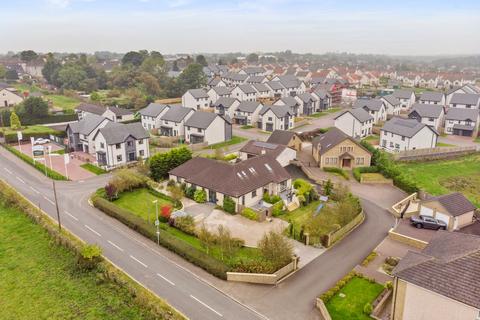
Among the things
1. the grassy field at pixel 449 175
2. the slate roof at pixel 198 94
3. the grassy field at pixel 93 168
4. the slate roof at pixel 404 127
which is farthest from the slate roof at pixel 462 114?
the grassy field at pixel 93 168

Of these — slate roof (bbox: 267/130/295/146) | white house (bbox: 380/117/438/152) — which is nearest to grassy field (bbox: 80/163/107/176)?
slate roof (bbox: 267/130/295/146)

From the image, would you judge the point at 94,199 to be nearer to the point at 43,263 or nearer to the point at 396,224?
the point at 43,263

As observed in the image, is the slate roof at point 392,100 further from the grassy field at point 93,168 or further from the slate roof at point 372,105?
the grassy field at point 93,168

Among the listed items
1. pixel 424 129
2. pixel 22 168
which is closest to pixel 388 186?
pixel 424 129

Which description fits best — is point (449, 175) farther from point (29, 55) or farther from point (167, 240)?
point (29, 55)

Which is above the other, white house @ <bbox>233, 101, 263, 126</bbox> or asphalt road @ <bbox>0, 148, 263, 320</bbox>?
white house @ <bbox>233, 101, 263, 126</bbox>

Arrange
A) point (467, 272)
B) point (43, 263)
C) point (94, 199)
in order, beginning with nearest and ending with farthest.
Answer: point (467, 272) → point (43, 263) → point (94, 199)

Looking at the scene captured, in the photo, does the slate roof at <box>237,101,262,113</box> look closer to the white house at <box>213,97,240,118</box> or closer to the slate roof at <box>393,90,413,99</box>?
the white house at <box>213,97,240,118</box>
